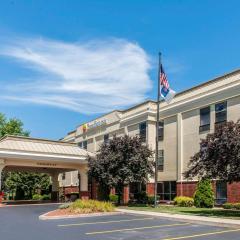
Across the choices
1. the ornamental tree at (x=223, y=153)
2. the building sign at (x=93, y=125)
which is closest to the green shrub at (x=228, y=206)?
the ornamental tree at (x=223, y=153)

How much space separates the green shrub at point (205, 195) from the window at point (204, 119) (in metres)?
5.00

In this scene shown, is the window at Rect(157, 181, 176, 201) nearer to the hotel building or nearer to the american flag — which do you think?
the hotel building

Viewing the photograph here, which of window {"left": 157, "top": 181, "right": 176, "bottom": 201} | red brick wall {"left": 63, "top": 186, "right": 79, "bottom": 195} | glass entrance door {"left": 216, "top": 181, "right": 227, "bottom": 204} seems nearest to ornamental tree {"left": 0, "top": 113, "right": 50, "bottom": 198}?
red brick wall {"left": 63, "top": 186, "right": 79, "bottom": 195}

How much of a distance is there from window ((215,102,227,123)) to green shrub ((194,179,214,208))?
16.1 ft

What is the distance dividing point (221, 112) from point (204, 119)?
209 centimetres

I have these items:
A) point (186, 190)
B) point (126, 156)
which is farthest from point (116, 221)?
point (186, 190)

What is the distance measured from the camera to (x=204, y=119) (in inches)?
1380

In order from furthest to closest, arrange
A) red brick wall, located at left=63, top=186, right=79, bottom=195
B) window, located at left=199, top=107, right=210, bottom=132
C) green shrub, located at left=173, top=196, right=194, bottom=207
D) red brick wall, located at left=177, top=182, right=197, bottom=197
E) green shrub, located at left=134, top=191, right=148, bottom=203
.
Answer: red brick wall, located at left=63, top=186, right=79, bottom=195
green shrub, located at left=134, top=191, right=148, bottom=203
red brick wall, located at left=177, top=182, right=197, bottom=197
window, located at left=199, top=107, right=210, bottom=132
green shrub, located at left=173, top=196, right=194, bottom=207

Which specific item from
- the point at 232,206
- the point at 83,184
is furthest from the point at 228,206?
the point at 83,184

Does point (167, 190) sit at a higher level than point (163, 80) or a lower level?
A: lower

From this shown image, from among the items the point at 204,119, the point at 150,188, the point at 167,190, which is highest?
the point at 204,119

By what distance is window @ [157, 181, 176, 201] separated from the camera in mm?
38125

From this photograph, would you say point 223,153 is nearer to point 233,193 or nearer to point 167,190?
point 233,193

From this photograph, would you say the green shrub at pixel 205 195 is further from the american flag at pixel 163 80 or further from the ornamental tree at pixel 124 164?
the american flag at pixel 163 80
